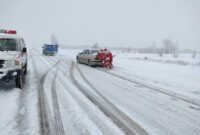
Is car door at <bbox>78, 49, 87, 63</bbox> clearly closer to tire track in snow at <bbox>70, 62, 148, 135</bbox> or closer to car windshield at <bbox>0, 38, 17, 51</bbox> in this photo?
car windshield at <bbox>0, 38, 17, 51</bbox>

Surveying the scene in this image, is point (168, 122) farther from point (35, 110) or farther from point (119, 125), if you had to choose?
point (35, 110)

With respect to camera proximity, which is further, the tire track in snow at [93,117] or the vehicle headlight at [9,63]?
the vehicle headlight at [9,63]

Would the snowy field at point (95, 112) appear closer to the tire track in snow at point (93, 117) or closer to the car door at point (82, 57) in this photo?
the tire track in snow at point (93, 117)

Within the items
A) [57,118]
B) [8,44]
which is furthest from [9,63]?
[57,118]

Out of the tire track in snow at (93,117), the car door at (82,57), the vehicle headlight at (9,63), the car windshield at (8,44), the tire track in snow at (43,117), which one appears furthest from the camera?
the car door at (82,57)

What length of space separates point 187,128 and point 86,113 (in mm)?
2666

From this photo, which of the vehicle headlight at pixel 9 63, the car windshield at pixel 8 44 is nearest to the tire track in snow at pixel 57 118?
the vehicle headlight at pixel 9 63

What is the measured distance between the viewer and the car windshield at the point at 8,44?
1031 centimetres

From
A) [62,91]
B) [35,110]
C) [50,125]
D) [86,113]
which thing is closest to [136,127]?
[86,113]

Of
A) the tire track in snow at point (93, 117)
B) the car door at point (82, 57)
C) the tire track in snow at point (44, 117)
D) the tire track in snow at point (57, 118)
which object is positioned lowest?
the tire track in snow at point (93, 117)

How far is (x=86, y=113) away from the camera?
6.03 metres

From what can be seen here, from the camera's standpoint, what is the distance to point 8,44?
→ 10477mm

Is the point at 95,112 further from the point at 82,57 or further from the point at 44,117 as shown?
the point at 82,57

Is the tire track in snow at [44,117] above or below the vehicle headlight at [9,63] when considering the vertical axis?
below
